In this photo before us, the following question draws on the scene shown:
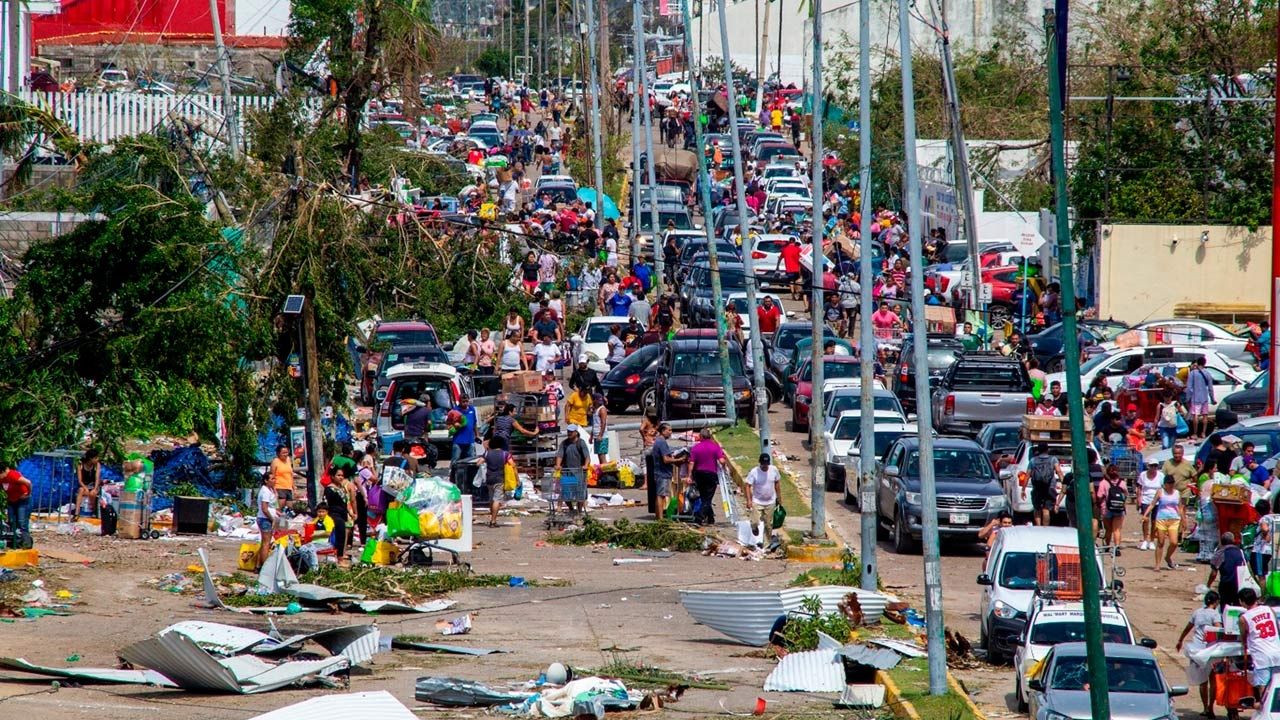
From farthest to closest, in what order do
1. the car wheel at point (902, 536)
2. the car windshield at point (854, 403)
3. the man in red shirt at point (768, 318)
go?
the man in red shirt at point (768, 318)
the car windshield at point (854, 403)
the car wheel at point (902, 536)

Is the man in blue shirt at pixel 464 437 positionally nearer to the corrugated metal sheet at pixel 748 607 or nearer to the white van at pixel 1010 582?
the corrugated metal sheet at pixel 748 607

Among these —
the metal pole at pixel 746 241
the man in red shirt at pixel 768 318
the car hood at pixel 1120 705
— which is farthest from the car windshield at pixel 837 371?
the car hood at pixel 1120 705

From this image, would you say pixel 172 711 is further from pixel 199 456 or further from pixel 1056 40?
pixel 199 456

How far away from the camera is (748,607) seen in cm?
2005

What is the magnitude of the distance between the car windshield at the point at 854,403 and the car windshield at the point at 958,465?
19.3 feet

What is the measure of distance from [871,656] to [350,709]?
6.51m

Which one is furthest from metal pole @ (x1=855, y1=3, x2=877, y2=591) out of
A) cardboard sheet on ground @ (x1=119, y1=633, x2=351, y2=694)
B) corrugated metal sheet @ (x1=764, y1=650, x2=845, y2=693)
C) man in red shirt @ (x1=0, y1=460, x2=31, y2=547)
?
man in red shirt @ (x1=0, y1=460, x2=31, y2=547)

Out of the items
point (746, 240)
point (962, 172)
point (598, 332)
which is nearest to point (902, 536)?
point (746, 240)

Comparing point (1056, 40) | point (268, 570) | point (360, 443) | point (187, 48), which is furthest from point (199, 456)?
point (187, 48)

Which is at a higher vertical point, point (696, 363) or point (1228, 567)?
point (696, 363)

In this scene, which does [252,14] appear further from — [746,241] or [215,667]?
[215,667]

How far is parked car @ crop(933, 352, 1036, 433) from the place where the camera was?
32875 mm

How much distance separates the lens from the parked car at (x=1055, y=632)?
1736 centimetres

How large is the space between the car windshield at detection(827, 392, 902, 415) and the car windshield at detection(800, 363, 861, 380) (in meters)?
3.00
